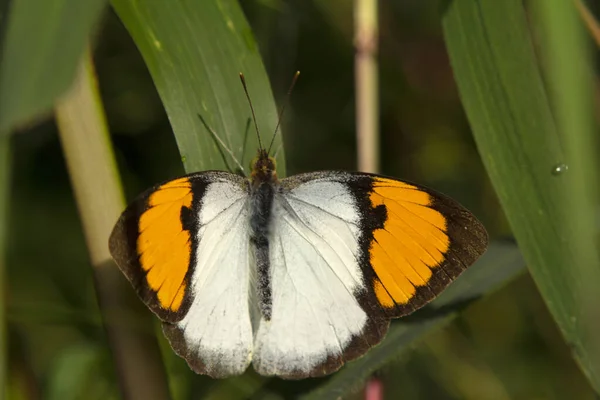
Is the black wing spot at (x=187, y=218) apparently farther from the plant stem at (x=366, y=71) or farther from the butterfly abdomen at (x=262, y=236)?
the plant stem at (x=366, y=71)

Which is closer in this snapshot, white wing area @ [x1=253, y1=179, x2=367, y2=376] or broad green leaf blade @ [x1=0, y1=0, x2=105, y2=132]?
broad green leaf blade @ [x1=0, y1=0, x2=105, y2=132]

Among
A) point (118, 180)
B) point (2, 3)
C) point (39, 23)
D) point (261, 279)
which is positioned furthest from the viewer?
point (261, 279)

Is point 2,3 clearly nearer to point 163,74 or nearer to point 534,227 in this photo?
point 163,74

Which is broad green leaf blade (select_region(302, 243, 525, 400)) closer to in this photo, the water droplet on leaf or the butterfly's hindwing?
the butterfly's hindwing

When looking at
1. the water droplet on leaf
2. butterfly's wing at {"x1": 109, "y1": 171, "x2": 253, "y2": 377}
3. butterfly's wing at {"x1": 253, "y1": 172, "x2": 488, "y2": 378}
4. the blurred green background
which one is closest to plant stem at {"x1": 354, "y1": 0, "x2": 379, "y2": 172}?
butterfly's wing at {"x1": 253, "y1": 172, "x2": 488, "y2": 378}

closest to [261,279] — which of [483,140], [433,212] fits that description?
[433,212]

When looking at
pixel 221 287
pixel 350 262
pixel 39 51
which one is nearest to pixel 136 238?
pixel 221 287

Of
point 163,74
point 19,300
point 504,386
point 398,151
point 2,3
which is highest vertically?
point 2,3

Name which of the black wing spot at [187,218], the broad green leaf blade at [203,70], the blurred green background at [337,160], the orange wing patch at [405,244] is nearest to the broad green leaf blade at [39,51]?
the broad green leaf blade at [203,70]
